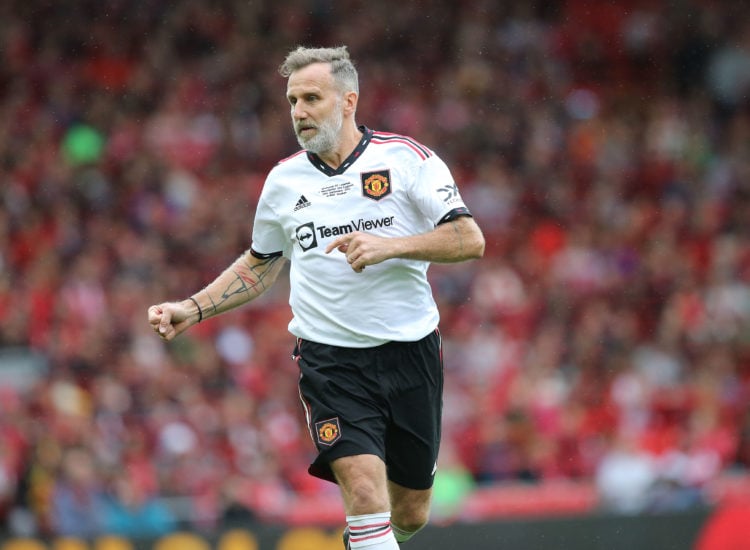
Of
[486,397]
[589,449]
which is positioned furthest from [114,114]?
[589,449]

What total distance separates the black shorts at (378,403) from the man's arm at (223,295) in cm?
40

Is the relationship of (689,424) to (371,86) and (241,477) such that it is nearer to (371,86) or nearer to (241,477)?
(241,477)

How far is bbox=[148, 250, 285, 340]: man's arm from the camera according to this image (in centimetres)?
554

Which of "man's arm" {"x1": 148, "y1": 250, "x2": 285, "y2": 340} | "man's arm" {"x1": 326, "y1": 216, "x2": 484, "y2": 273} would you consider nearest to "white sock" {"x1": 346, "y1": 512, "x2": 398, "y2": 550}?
"man's arm" {"x1": 326, "y1": 216, "x2": 484, "y2": 273}

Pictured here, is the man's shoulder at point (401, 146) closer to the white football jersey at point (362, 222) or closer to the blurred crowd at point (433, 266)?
the white football jersey at point (362, 222)

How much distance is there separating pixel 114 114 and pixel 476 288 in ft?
15.9

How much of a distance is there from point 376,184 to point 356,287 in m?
0.46

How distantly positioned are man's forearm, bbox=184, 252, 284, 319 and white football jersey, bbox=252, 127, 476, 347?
1.11 feet

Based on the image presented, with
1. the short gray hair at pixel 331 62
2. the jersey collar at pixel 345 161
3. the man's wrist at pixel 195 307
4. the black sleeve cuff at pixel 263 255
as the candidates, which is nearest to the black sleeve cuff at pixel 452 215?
the jersey collar at pixel 345 161

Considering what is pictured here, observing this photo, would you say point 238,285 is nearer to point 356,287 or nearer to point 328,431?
point 356,287

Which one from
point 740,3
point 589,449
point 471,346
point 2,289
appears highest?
point 740,3

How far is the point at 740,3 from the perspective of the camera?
18.8 m

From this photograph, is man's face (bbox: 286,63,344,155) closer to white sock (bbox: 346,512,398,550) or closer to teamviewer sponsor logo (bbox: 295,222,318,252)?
teamviewer sponsor logo (bbox: 295,222,318,252)

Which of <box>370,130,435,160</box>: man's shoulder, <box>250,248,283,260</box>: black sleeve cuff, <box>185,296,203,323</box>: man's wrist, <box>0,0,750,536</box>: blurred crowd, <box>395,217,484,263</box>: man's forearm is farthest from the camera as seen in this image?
<box>0,0,750,536</box>: blurred crowd
